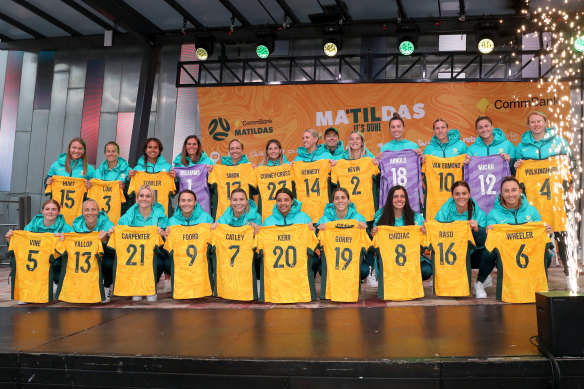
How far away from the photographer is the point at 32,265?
5949 mm

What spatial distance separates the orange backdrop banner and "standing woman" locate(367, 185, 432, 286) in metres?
5.30

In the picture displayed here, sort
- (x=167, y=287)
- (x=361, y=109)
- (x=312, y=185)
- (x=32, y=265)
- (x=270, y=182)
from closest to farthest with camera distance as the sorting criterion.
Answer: (x=32, y=265) → (x=167, y=287) → (x=312, y=185) → (x=270, y=182) → (x=361, y=109)

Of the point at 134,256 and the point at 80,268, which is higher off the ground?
the point at 134,256

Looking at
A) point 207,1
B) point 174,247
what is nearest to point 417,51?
point 207,1

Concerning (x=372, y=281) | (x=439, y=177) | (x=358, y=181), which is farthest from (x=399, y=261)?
(x=439, y=177)

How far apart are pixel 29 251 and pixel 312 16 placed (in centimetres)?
Result: 804

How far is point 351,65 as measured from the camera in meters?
11.7

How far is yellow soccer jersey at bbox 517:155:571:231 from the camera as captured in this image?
608 centimetres

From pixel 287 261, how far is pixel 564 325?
313 centimetres

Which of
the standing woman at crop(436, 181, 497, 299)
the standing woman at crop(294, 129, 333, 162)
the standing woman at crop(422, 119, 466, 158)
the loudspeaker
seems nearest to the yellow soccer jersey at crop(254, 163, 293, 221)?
the standing woman at crop(294, 129, 333, 162)

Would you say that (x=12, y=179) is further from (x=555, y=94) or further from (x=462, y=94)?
(x=555, y=94)

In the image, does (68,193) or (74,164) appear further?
(74,164)

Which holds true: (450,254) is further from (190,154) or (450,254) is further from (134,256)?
(190,154)

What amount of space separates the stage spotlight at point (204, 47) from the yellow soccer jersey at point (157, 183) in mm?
5299
